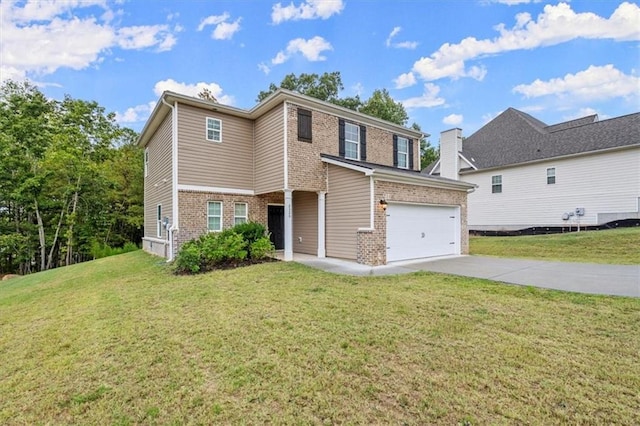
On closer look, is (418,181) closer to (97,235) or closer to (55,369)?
(55,369)

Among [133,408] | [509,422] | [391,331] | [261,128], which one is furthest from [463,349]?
[261,128]

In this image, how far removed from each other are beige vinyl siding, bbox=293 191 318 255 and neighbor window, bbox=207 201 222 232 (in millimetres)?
3241

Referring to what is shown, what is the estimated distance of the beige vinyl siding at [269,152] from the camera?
1090 centimetres

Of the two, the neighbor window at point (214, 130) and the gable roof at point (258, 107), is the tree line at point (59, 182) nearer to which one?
the gable roof at point (258, 107)

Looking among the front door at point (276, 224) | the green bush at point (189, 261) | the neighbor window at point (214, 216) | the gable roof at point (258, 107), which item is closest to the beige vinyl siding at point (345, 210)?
the gable roof at point (258, 107)

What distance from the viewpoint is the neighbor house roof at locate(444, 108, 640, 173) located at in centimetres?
1560

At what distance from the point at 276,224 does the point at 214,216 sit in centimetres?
300

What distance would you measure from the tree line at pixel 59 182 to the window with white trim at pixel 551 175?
24.6 m

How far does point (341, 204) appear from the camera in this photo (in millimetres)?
10938

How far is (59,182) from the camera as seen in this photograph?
1880cm

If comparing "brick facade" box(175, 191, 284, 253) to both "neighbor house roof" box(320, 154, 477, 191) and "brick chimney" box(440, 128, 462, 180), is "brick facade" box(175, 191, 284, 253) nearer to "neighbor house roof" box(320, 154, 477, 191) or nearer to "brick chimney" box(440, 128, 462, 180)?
"neighbor house roof" box(320, 154, 477, 191)

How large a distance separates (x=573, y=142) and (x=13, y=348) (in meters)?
22.5

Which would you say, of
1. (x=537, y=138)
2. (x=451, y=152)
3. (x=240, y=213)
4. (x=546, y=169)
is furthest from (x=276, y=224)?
(x=537, y=138)

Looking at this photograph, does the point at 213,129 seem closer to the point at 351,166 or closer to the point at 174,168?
the point at 174,168
